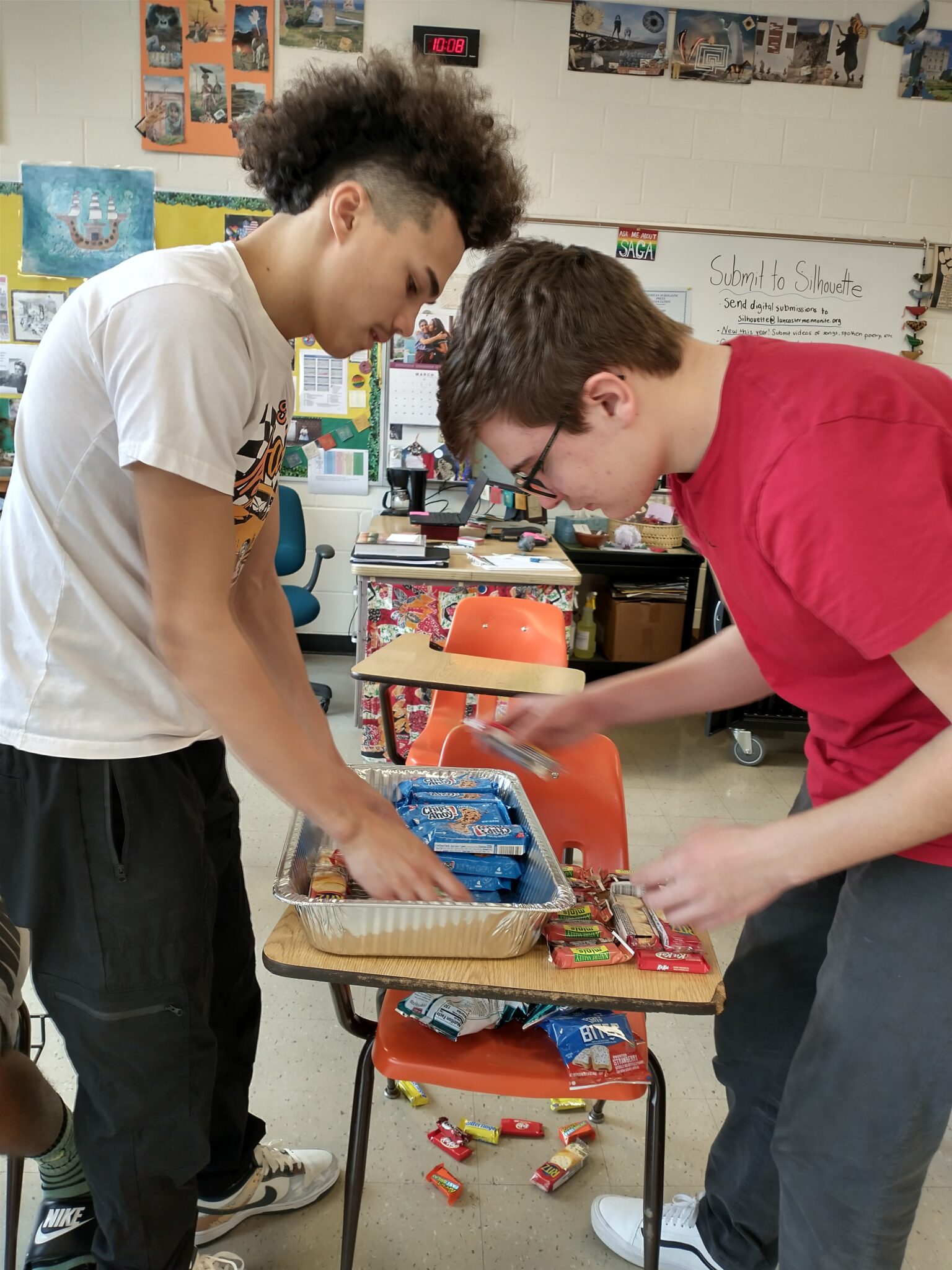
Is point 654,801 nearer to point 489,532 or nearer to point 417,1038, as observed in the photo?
point 489,532

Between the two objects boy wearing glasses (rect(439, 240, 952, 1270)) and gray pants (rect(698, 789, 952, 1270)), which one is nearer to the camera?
boy wearing glasses (rect(439, 240, 952, 1270))

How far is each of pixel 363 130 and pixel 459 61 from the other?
3.60 m

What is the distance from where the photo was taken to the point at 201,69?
3.89 meters

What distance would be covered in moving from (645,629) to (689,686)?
2.75 m

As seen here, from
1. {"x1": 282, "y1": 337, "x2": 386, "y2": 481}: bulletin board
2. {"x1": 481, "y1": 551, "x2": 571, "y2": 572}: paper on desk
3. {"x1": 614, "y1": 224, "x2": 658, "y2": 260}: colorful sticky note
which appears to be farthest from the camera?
{"x1": 282, "y1": 337, "x2": 386, "y2": 481}: bulletin board

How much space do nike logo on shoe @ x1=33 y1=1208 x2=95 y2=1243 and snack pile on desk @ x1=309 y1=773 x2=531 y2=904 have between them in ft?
2.25

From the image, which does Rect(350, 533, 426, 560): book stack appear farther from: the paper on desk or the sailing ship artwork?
the sailing ship artwork

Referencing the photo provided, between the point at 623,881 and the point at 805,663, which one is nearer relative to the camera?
the point at 805,663

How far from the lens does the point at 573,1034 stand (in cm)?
118

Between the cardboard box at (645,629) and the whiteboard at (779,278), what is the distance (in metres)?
1.31

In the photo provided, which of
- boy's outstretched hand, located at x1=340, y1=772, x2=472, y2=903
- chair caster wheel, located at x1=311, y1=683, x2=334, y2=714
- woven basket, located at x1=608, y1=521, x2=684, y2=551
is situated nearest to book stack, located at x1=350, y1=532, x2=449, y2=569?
chair caster wheel, located at x1=311, y1=683, x2=334, y2=714

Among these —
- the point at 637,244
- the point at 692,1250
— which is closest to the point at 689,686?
the point at 692,1250

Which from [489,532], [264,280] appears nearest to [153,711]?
[264,280]

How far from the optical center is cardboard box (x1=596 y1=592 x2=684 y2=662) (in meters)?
3.94
